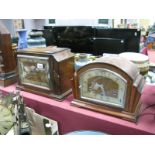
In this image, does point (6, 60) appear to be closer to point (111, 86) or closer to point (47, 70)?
point (47, 70)

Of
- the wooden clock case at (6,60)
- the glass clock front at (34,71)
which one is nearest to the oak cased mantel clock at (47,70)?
the glass clock front at (34,71)

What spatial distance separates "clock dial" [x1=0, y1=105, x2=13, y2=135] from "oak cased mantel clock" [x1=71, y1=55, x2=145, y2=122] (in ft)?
1.05

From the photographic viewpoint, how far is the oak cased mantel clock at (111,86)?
65cm

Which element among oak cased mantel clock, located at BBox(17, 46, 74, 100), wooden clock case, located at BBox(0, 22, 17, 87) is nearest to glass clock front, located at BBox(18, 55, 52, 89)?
oak cased mantel clock, located at BBox(17, 46, 74, 100)

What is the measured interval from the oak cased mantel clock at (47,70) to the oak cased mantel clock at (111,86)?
0.30ft

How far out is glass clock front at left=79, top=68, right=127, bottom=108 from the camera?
2.17 feet

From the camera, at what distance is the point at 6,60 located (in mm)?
964

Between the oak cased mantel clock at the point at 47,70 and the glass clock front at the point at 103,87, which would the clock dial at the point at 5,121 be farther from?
the glass clock front at the point at 103,87

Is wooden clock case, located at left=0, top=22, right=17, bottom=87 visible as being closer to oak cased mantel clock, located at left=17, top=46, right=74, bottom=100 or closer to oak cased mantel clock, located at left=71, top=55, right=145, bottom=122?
oak cased mantel clock, located at left=17, top=46, right=74, bottom=100

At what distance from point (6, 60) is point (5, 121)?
0.33 meters
